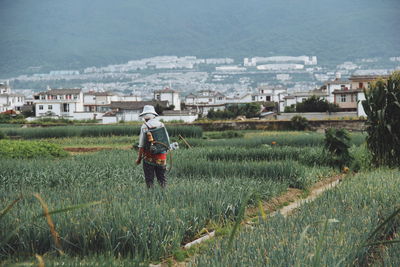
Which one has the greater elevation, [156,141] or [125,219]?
[156,141]

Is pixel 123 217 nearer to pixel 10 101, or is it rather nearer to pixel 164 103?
pixel 164 103

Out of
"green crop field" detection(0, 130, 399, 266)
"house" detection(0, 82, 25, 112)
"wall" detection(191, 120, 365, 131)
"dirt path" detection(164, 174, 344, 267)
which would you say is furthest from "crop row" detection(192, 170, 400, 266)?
"house" detection(0, 82, 25, 112)

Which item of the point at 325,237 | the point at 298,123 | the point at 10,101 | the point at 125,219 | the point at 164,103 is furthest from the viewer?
the point at 10,101

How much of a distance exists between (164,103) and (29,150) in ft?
215

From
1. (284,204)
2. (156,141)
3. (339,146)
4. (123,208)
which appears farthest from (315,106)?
(123,208)

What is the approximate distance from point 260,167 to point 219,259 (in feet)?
22.3

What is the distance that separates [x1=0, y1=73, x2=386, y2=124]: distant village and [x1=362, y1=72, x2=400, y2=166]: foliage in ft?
75.0

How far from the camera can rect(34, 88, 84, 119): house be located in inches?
3339

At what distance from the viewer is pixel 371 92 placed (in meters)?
13.6

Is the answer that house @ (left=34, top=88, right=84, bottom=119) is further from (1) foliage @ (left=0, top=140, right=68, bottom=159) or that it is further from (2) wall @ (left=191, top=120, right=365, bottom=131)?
(1) foliage @ (left=0, top=140, right=68, bottom=159)

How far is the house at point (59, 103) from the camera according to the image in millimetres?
84812

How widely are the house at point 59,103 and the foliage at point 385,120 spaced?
230 feet

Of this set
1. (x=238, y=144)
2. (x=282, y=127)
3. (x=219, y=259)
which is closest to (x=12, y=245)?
(x=219, y=259)

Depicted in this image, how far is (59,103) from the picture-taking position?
87125 mm
